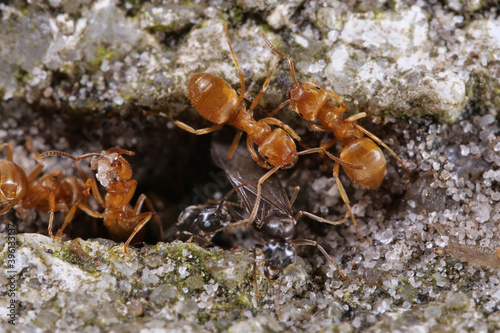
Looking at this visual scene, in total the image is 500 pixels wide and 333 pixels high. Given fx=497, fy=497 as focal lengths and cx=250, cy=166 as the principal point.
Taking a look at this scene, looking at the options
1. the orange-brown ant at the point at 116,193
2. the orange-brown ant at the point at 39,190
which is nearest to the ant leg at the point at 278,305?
the orange-brown ant at the point at 116,193

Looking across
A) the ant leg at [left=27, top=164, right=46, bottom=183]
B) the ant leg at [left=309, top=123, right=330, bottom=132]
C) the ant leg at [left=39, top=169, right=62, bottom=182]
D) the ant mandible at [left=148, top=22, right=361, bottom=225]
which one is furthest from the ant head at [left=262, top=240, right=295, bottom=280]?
the ant leg at [left=27, top=164, right=46, bottom=183]

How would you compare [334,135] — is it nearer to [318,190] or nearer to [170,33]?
[318,190]

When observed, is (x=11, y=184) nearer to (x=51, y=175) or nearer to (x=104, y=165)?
(x=51, y=175)

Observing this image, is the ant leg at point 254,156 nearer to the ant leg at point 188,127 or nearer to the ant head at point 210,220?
the ant leg at point 188,127

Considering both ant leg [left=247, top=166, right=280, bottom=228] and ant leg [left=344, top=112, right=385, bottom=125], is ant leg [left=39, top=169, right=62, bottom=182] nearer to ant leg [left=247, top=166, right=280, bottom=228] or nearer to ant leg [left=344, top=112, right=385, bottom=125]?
ant leg [left=247, top=166, right=280, bottom=228]

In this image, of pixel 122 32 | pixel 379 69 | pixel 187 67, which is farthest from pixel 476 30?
pixel 122 32
